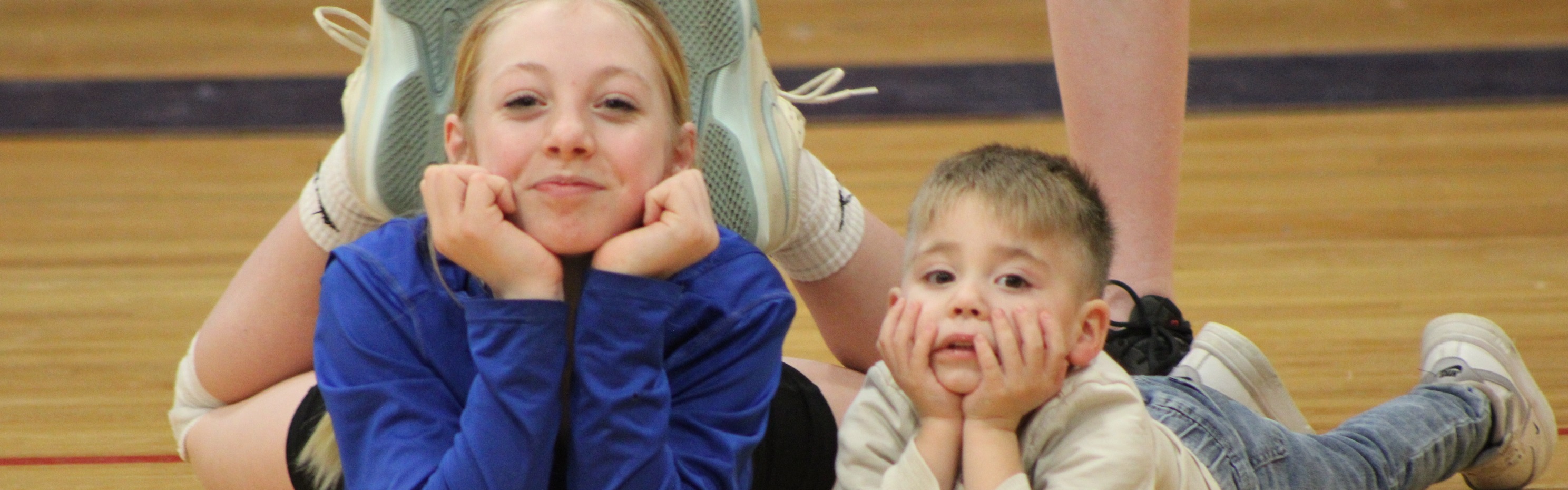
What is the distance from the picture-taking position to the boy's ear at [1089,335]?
96cm

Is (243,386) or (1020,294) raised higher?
(1020,294)

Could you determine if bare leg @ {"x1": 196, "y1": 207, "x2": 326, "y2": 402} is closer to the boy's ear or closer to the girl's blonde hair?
the girl's blonde hair

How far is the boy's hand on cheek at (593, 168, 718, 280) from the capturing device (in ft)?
2.87

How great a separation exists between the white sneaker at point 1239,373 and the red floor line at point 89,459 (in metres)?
0.29

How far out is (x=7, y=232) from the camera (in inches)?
88.1

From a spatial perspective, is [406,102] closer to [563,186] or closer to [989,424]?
[563,186]

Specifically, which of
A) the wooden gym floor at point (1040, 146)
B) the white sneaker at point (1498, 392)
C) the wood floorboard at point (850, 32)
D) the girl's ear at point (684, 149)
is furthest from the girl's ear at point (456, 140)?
the wood floorboard at point (850, 32)

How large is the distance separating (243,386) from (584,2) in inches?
19.7

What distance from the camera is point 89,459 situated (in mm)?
1373

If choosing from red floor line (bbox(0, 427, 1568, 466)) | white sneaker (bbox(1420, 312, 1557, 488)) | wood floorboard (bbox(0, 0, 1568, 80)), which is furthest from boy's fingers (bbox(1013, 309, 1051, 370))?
wood floorboard (bbox(0, 0, 1568, 80))

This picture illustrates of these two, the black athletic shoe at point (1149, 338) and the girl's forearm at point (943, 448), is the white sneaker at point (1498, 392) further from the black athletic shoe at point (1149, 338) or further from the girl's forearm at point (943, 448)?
the girl's forearm at point (943, 448)

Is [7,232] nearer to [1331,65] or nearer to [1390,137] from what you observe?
[1390,137]

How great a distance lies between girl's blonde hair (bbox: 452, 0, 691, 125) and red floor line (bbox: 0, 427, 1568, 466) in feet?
1.92

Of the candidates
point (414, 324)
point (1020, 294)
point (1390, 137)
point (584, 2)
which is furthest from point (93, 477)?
point (1390, 137)
